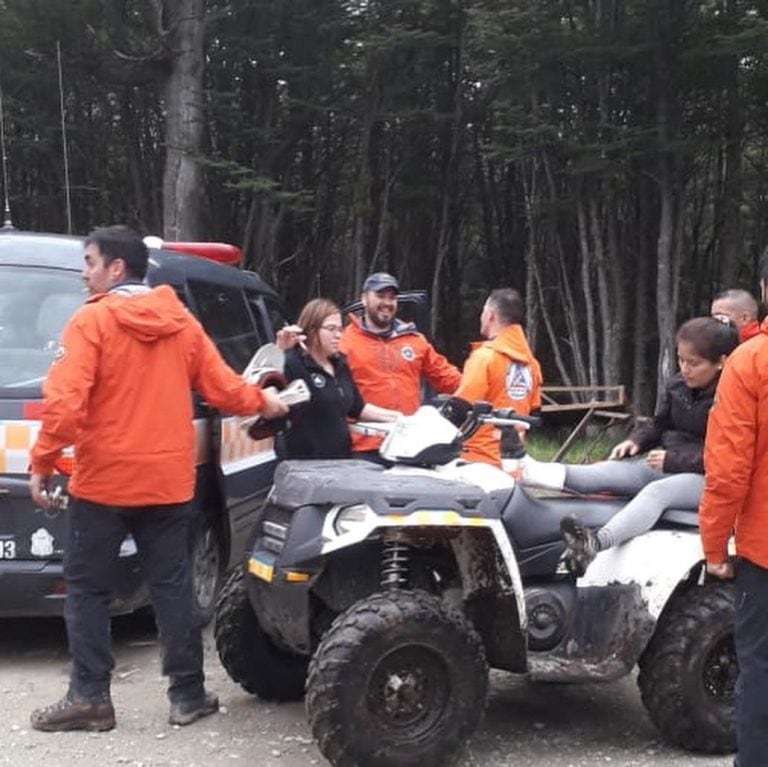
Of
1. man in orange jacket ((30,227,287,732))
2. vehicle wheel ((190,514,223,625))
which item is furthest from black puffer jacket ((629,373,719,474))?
vehicle wheel ((190,514,223,625))

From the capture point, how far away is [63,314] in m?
5.74

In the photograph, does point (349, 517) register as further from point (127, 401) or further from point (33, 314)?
point (33, 314)

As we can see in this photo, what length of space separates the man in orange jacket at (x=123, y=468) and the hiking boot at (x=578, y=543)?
149 cm

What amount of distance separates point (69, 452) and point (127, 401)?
0.84 m

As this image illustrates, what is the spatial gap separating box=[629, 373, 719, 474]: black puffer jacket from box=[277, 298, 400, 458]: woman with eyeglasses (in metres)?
1.44

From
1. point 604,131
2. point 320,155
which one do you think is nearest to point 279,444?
point 604,131

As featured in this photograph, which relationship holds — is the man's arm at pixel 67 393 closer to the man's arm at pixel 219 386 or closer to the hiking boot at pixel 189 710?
the man's arm at pixel 219 386

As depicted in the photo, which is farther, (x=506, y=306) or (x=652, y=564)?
(x=506, y=306)

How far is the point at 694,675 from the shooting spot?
4.45 m

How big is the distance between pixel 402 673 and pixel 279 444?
5.33 feet

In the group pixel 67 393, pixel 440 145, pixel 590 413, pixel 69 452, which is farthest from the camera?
pixel 440 145

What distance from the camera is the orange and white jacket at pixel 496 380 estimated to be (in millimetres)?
5945

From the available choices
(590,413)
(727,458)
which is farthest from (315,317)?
(590,413)

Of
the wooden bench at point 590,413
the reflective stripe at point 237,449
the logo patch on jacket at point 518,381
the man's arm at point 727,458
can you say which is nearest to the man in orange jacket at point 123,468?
the reflective stripe at point 237,449
